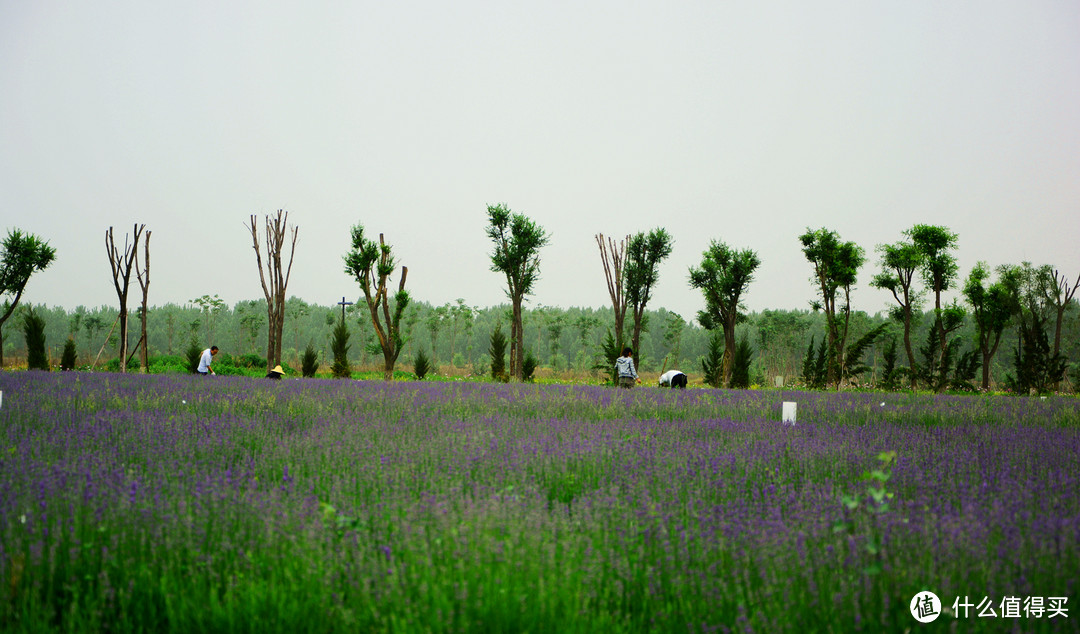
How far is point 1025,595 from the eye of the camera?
2289mm

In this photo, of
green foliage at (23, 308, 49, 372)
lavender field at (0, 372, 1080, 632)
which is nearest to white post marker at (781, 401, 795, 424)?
lavender field at (0, 372, 1080, 632)

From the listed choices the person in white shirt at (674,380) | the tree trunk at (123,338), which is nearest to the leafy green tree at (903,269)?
the person in white shirt at (674,380)

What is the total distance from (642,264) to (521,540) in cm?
2568

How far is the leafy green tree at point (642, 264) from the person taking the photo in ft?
90.0

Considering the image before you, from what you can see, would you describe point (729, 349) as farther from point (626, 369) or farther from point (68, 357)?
point (68, 357)

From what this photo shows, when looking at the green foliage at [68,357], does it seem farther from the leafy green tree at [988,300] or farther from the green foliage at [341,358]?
the leafy green tree at [988,300]

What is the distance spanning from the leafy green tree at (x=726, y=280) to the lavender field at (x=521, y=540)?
2414 centimetres

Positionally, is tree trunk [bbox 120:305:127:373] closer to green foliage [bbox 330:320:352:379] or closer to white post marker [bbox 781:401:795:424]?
green foliage [bbox 330:320:352:379]

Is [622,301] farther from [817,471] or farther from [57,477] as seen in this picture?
[57,477]

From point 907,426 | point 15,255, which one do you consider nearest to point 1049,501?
point 907,426

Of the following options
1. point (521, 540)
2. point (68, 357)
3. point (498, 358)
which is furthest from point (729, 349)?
point (68, 357)

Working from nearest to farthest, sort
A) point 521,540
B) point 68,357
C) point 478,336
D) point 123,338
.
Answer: point 521,540 < point 123,338 < point 68,357 < point 478,336

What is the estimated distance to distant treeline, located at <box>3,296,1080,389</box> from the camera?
55344mm

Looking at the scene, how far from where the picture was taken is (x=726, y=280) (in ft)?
95.2
